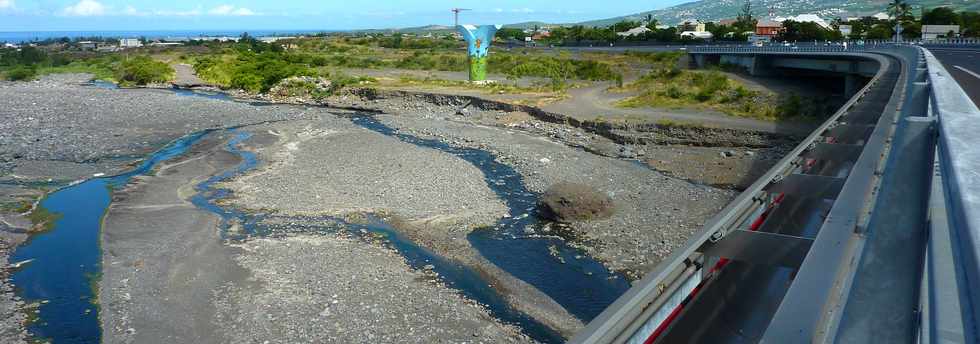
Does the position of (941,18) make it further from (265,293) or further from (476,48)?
(265,293)

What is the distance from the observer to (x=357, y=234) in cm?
1569

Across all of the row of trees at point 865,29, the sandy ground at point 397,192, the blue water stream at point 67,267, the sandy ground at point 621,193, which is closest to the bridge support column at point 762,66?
the row of trees at point 865,29

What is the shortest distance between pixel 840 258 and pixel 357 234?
13.2 m

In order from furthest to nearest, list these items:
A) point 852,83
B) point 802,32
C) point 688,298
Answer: point 802,32 < point 852,83 < point 688,298

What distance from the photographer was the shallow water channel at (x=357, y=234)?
11570 millimetres

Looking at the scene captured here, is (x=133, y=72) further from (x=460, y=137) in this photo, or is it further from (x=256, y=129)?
(x=460, y=137)

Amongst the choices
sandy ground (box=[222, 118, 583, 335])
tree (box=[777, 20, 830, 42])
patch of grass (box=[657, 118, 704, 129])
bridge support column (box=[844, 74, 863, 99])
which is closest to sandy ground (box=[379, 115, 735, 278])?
sandy ground (box=[222, 118, 583, 335])

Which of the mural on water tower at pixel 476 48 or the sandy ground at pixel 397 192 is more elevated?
the mural on water tower at pixel 476 48

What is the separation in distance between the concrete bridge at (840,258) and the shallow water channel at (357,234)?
18.8ft

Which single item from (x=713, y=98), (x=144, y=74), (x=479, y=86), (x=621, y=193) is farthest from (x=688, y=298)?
(x=144, y=74)

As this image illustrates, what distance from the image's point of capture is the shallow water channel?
1157 centimetres

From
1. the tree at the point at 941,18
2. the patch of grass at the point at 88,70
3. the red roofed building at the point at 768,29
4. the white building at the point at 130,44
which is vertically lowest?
the patch of grass at the point at 88,70

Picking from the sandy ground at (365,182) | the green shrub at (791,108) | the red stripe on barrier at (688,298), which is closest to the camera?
the red stripe on barrier at (688,298)

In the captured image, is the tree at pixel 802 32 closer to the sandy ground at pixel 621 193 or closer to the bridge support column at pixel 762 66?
the bridge support column at pixel 762 66
